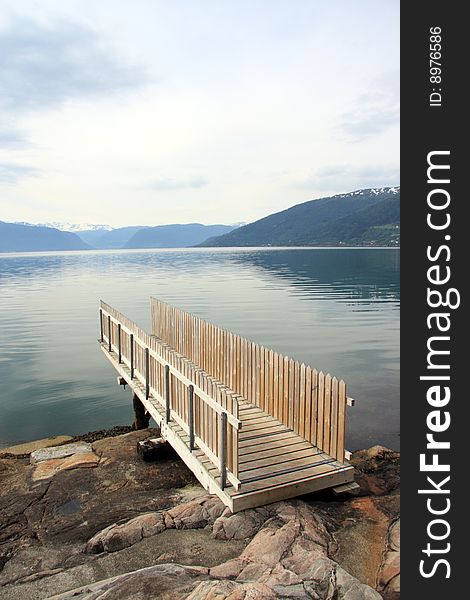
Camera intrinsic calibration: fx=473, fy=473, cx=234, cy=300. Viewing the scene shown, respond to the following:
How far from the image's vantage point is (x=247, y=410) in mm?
9727

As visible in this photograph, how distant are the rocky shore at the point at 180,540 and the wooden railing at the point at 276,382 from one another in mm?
1129

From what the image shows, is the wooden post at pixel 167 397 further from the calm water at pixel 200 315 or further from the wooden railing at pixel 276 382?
the calm water at pixel 200 315

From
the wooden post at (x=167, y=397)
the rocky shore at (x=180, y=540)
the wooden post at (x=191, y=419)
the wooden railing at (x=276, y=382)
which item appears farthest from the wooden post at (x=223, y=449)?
the wooden post at (x=167, y=397)

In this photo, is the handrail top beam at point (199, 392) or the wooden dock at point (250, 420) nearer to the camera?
the handrail top beam at point (199, 392)

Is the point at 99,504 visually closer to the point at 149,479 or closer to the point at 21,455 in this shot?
the point at 149,479

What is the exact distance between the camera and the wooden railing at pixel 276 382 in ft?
24.3

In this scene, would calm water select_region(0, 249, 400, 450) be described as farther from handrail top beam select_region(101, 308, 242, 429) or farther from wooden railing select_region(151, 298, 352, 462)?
handrail top beam select_region(101, 308, 242, 429)

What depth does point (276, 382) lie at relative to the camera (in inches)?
358

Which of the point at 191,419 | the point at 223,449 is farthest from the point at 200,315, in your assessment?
the point at 223,449

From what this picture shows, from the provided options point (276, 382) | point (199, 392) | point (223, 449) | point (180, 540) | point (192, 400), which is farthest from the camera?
point (276, 382)

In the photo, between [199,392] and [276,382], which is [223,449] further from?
[276,382]

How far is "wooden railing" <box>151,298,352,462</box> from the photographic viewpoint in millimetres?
7398

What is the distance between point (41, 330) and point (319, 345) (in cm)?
1786

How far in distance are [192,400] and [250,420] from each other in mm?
1794
